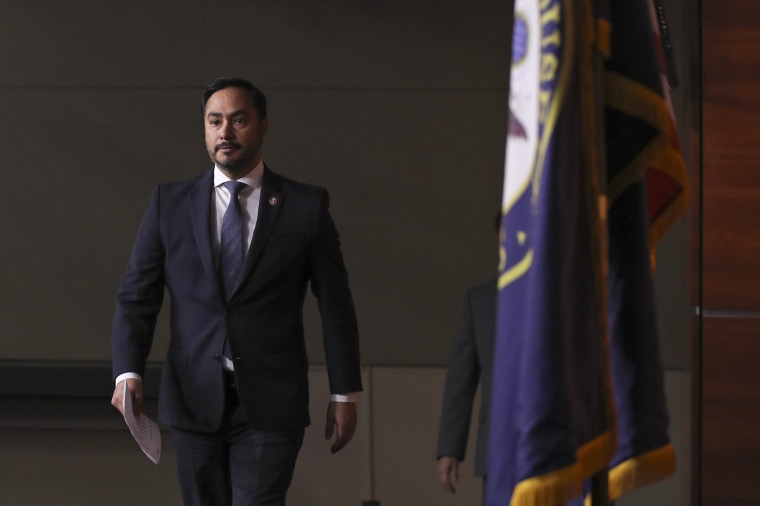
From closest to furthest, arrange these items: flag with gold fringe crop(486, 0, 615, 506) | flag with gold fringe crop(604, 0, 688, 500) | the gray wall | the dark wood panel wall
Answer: flag with gold fringe crop(486, 0, 615, 506), flag with gold fringe crop(604, 0, 688, 500), the dark wood panel wall, the gray wall

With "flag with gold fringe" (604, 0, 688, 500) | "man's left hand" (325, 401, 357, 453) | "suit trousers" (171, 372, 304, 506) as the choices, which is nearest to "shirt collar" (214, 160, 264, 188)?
"suit trousers" (171, 372, 304, 506)

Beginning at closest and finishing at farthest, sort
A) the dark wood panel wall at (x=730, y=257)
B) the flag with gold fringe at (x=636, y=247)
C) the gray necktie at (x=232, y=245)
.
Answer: the flag with gold fringe at (x=636, y=247)
the gray necktie at (x=232, y=245)
the dark wood panel wall at (x=730, y=257)

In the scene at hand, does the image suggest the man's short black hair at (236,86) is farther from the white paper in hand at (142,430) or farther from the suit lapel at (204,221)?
the white paper in hand at (142,430)

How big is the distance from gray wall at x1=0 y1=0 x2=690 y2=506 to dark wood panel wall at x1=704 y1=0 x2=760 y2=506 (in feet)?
3.50

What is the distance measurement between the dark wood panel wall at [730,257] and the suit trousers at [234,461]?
1397mm

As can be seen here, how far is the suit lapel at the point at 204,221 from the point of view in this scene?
10.2ft

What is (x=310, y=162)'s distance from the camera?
4852 millimetres

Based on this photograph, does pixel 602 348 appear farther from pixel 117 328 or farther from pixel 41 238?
pixel 41 238

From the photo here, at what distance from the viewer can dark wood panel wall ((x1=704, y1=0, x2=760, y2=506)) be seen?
11.8 ft

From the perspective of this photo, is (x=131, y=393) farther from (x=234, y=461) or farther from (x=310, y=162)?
(x=310, y=162)

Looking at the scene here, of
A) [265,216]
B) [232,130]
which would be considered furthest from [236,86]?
[265,216]

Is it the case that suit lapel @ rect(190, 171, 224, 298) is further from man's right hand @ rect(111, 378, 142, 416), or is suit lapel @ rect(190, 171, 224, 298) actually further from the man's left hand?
the man's left hand

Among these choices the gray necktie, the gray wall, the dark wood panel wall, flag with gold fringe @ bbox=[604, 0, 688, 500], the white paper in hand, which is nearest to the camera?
flag with gold fringe @ bbox=[604, 0, 688, 500]

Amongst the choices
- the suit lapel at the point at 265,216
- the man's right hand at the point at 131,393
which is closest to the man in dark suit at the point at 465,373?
the suit lapel at the point at 265,216
